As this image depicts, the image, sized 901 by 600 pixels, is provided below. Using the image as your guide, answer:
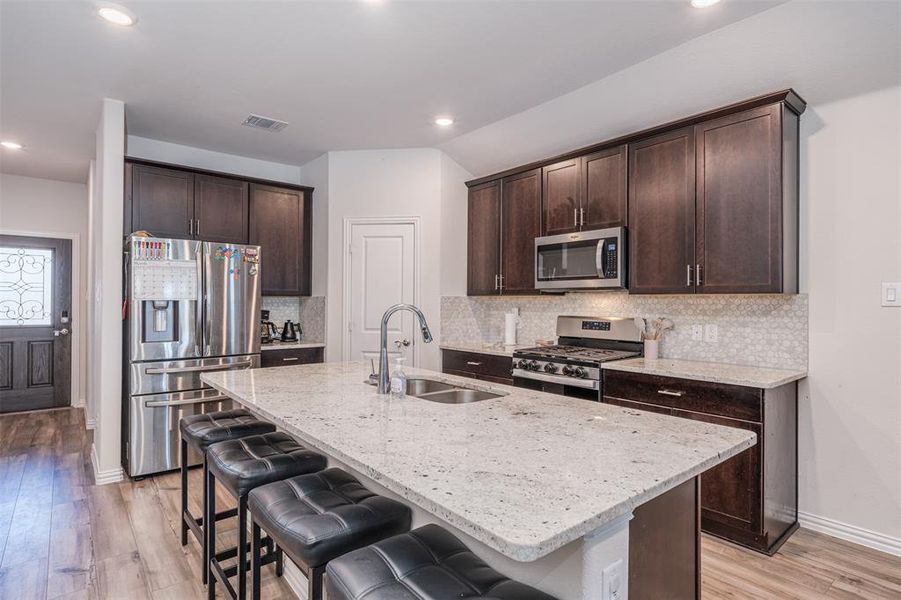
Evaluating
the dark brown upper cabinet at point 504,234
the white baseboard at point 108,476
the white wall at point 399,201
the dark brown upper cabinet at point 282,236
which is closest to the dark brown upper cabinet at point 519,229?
the dark brown upper cabinet at point 504,234

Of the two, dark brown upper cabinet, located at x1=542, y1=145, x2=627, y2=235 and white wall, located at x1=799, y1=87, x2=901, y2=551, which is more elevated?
dark brown upper cabinet, located at x1=542, y1=145, x2=627, y2=235

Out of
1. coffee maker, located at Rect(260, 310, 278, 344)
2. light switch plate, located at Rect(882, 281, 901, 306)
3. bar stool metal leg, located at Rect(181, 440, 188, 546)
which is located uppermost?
light switch plate, located at Rect(882, 281, 901, 306)

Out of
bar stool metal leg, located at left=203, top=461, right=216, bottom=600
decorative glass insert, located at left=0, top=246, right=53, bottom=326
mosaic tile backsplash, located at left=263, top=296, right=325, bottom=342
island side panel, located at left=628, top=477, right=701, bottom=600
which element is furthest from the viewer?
decorative glass insert, located at left=0, top=246, right=53, bottom=326

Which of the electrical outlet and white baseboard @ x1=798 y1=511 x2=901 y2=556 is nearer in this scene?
the electrical outlet

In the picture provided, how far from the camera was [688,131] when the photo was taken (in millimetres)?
2996

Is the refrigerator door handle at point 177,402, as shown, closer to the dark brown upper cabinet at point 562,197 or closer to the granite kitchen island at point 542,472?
the granite kitchen island at point 542,472

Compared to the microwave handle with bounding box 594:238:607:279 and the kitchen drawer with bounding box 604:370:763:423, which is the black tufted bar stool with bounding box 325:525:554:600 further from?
the microwave handle with bounding box 594:238:607:279

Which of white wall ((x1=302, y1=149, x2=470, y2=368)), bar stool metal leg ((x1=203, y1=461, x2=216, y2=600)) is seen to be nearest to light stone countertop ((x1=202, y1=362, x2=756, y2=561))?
bar stool metal leg ((x1=203, y1=461, x2=216, y2=600))

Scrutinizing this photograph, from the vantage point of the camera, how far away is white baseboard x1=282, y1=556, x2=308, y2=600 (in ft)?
6.77

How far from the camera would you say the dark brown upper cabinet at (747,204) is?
2.63 m

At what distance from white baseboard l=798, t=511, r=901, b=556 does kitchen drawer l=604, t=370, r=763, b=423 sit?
836 millimetres

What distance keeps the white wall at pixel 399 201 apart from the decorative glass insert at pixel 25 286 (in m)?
3.52

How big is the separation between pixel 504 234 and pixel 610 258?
1.11 metres

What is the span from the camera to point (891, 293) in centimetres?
251
